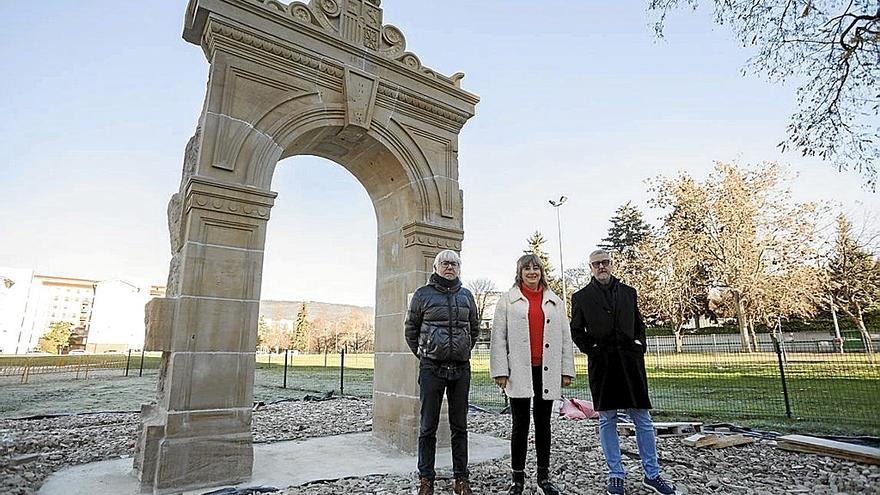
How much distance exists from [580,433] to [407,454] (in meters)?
2.23

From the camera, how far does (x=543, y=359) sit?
3.24 m

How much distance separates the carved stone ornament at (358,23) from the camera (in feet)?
15.7

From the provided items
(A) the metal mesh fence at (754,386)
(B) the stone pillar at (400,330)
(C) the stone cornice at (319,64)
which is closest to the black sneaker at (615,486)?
(B) the stone pillar at (400,330)

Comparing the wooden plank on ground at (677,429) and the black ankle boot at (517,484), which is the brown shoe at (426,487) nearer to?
the black ankle boot at (517,484)

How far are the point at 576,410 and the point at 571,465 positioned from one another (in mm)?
3027

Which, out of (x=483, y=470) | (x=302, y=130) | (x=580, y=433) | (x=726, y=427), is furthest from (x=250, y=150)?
(x=726, y=427)

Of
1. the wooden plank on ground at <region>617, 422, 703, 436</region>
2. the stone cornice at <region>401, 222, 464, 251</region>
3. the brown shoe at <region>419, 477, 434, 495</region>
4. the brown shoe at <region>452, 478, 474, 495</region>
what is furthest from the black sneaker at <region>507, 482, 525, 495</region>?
the wooden plank on ground at <region>617, 422, 703, 436</region>

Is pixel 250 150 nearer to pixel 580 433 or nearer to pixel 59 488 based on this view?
pixel 59 488

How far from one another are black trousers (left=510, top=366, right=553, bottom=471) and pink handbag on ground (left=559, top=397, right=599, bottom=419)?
12.7ft

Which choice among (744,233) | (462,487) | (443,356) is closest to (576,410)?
(462,487)

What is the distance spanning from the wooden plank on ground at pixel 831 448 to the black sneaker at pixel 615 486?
2374 mm

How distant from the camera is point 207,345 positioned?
3.79 m

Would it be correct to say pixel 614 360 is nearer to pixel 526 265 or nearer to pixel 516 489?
pixel 526 265

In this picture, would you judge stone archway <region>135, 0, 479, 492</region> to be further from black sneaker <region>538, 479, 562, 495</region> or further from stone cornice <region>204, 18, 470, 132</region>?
black sneaker <region>538, 479, 562, 495</region>
